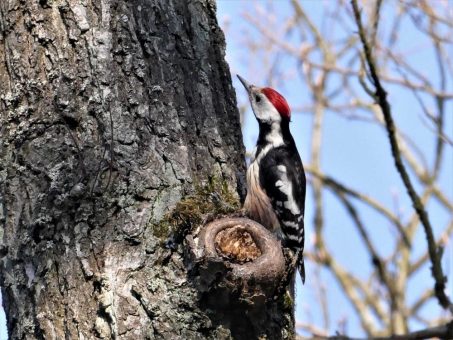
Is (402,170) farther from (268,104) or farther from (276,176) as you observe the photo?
(268,104)

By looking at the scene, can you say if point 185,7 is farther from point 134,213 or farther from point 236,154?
point 134,213

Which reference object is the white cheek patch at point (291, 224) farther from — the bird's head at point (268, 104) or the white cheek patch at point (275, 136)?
the bird's head at point (268, 104)

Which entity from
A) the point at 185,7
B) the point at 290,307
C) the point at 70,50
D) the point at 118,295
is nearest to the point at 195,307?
the point at 118,295

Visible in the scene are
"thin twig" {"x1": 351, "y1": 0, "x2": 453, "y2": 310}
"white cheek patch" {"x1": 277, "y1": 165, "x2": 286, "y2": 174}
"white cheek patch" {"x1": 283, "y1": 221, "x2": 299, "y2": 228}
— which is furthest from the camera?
"white cheek patch" {"x1": 277, "y1": 165, "x2": 286, "y2": 174}

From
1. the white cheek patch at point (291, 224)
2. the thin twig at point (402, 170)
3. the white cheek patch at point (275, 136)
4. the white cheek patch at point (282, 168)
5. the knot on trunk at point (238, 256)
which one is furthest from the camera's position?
the white cheek patch at point (275, 136)

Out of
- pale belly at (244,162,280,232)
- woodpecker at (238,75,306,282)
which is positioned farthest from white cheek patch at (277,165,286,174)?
pale belly at (244,162,280,232)

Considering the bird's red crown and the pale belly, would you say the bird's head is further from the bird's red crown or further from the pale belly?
the pale belly

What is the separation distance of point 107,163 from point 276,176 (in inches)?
68.2

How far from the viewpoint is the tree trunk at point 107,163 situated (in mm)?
2570

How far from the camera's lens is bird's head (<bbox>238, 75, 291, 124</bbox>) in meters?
4.74

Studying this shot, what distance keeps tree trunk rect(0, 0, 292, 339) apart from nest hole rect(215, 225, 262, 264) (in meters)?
0.12

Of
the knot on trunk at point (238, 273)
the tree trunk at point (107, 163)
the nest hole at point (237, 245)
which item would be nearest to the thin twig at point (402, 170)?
the tree trunk at point (107, 163)

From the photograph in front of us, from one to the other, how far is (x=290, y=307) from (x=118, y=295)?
714 millimetres

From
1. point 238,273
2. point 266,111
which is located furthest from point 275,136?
point 238,273
